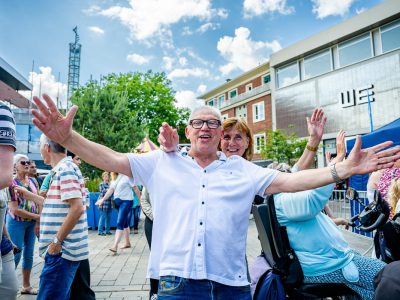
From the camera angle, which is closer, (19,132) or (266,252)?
(266,252)

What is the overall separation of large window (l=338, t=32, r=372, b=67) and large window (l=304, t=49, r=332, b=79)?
1.01 meters

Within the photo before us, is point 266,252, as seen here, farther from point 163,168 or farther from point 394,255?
point 163,168

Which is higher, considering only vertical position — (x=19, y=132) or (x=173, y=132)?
(x=19, y=132)

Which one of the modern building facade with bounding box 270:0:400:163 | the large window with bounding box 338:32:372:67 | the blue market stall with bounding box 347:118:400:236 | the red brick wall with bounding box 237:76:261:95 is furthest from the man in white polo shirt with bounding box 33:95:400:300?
the red brick wall with bounding box 237:76:261:95

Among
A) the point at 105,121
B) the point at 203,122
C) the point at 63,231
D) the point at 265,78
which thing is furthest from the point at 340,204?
the point at 265,78

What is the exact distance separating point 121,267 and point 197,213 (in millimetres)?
4701

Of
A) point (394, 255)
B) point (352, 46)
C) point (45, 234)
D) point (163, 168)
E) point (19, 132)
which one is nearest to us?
point (163, 168)

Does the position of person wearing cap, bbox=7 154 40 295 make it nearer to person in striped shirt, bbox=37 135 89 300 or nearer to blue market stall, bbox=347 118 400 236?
person in striped shirt, bbox=37 135 89 300

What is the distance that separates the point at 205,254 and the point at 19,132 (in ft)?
119

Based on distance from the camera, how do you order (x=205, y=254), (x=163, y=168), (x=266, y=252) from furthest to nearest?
(x=266, y=252) < (x=163, y=168) < (x=205, y=254)

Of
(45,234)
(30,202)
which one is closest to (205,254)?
(45,234)

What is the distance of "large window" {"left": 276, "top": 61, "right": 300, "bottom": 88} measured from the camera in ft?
83.1

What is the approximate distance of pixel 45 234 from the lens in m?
2.90

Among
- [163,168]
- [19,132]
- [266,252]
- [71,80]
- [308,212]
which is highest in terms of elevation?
[71,80]
